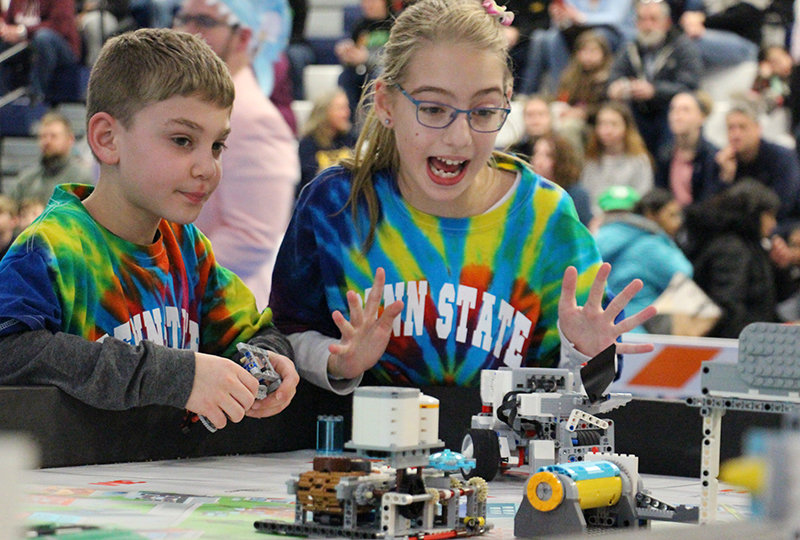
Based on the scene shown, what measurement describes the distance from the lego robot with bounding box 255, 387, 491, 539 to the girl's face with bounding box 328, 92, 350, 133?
6023 millimetres

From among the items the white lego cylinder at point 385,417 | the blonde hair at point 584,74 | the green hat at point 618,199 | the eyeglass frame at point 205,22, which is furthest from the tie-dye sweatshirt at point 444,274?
the blonde hair at point 584,74

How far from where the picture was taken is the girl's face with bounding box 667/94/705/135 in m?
6.91

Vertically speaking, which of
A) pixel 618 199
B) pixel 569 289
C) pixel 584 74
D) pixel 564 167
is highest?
pixel 584 74

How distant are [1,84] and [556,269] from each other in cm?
710

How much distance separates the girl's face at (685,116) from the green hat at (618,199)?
2.02 feet

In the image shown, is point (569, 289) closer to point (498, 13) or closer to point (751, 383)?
point (498, 13)

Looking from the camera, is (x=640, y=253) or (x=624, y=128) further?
(x=624, y=128)

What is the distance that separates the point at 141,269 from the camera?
2.44 metres

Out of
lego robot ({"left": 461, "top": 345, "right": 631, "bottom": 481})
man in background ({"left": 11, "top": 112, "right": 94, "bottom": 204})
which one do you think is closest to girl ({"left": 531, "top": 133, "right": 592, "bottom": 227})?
man in background ({"left": 11, "top": 112, "right": 94, "bottom": 204})

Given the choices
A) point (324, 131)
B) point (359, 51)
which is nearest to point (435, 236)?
point (324, 131)

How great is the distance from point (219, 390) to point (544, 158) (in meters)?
4.97

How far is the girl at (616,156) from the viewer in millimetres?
6887

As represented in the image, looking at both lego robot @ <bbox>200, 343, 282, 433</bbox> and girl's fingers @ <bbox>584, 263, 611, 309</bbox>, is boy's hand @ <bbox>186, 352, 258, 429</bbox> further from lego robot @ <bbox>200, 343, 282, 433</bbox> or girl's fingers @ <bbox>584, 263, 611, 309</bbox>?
girl's fingers @ <bbox>584, 263, 611, 309</bbox>

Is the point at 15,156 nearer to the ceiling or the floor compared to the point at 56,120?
nearer to the floor
